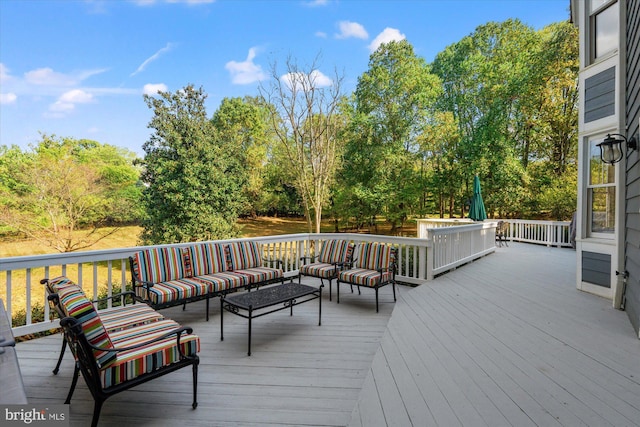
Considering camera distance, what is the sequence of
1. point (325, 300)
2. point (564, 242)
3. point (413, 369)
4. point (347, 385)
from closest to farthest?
point (347, 385) → point (413, 369) → point (325, 300) → point (564, 242)

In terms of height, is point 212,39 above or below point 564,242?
above

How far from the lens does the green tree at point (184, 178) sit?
1138cm

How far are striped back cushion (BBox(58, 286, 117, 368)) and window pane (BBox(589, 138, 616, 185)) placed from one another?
603cm

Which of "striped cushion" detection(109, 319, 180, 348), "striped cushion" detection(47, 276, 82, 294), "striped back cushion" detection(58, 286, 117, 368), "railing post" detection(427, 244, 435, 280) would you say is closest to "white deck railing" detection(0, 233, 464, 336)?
"railing post" detection(427, 244, 435, 280)

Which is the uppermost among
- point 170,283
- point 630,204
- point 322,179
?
point 322,179

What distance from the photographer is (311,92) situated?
11766mm

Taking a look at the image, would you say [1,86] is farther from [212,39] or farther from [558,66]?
[558,66]

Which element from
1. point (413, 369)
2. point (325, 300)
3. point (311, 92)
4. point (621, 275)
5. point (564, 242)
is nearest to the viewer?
point (413, 369)

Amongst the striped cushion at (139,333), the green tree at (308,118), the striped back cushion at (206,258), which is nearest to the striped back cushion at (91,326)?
the striped cushion at (139,333)

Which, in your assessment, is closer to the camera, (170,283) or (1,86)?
(170,283)

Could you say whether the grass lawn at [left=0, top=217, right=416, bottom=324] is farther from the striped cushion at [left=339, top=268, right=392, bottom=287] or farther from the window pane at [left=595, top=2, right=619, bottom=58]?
the window pane at [left=595, top=2, right=619, bottom=58]

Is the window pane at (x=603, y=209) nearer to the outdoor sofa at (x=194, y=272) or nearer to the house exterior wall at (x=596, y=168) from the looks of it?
the house exterior wall at (x=596, y=168)

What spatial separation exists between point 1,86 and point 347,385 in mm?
16840

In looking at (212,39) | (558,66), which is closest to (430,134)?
(558,66)
